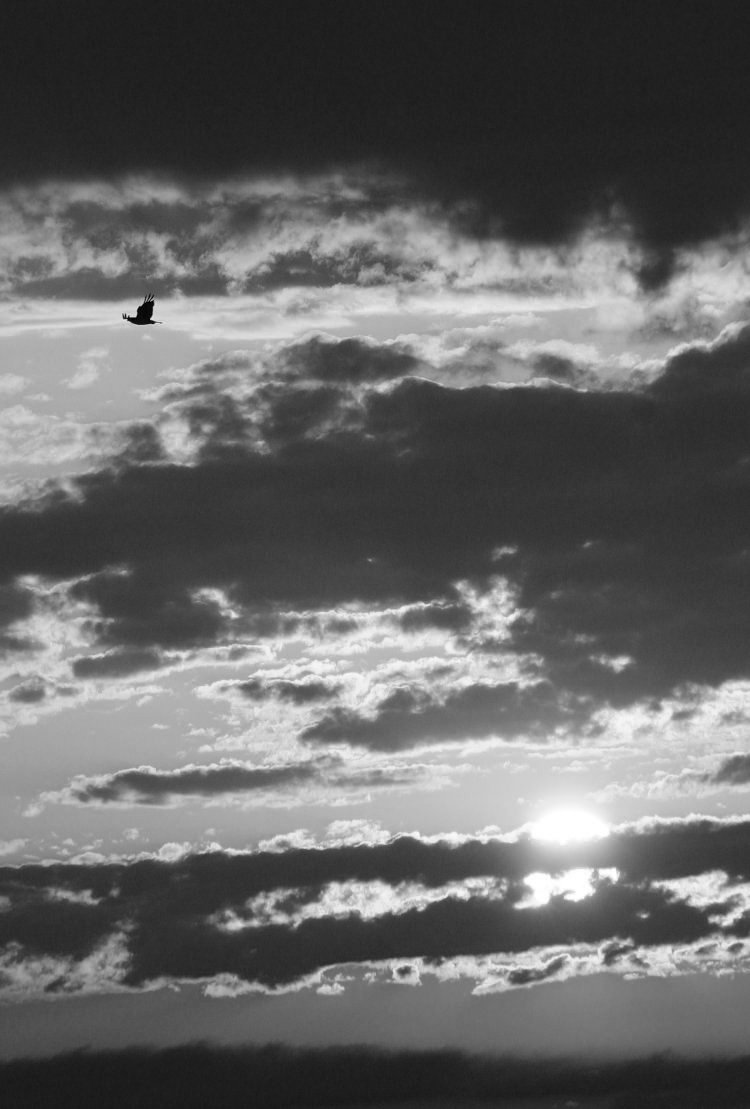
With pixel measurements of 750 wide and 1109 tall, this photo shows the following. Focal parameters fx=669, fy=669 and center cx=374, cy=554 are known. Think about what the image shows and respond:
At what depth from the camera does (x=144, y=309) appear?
98.6 metres
